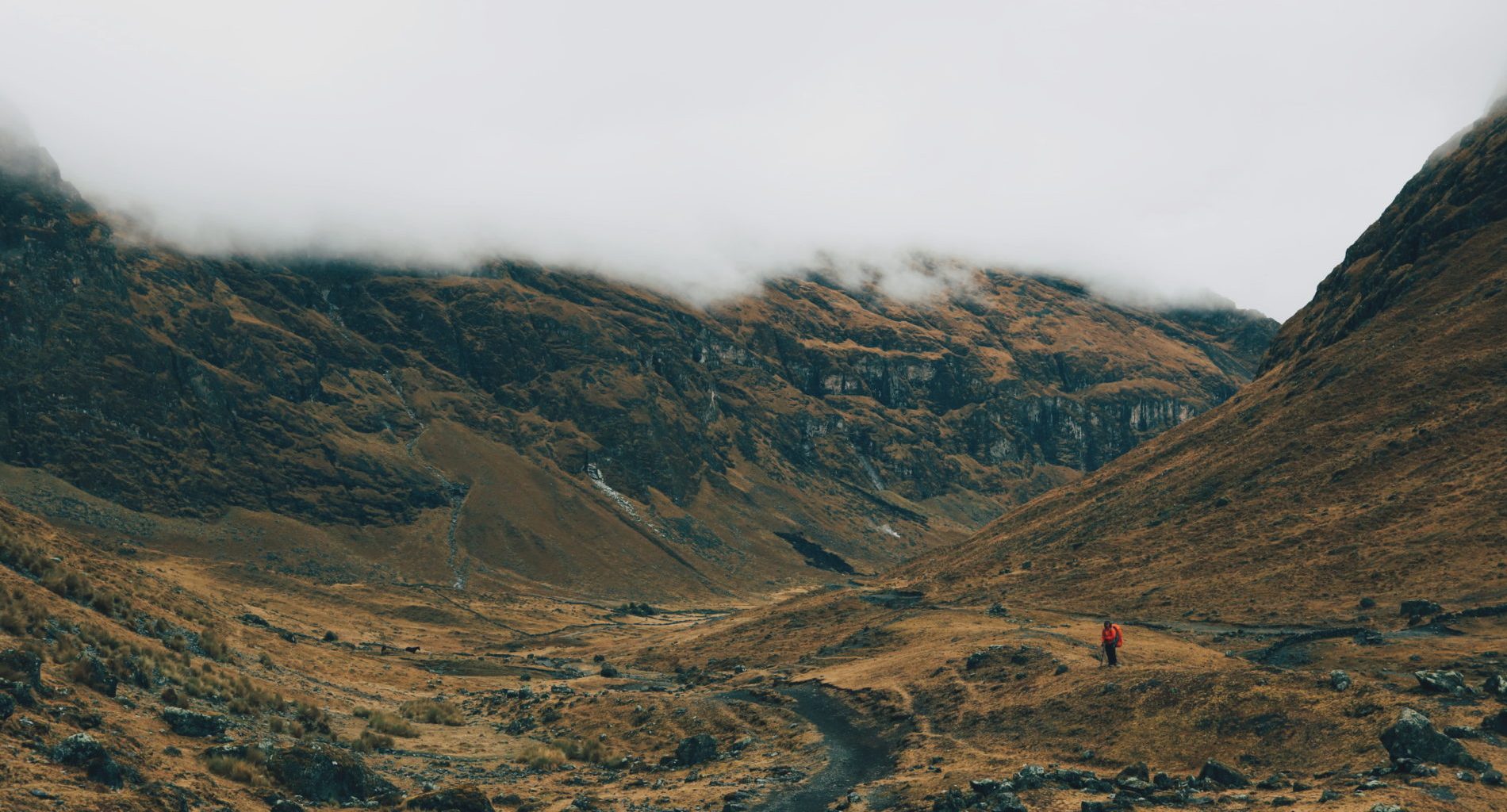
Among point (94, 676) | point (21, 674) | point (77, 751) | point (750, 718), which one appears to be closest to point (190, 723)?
point (94, 676)

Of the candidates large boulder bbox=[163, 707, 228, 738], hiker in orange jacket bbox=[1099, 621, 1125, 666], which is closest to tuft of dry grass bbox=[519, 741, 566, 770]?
large boulder bbox=[163, 707, 228, 738]

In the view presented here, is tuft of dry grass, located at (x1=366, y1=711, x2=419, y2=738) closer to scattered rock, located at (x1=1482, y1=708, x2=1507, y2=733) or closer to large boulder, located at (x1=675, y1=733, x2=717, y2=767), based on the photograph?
large boulder, located at (x1=675, y1=733, x2=717, y2=767)

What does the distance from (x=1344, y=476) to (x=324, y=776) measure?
354 ft

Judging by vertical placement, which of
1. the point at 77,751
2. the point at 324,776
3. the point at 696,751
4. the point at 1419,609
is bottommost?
the point at 696,751

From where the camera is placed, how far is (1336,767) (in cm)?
3825

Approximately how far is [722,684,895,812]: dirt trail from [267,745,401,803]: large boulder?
17.2 metres

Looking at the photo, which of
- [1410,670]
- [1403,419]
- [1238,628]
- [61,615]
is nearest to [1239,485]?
[1403,419]

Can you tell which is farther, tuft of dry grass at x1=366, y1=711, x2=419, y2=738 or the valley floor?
tuft of dry grass at x1=366, y1=711, x2=419, y2=738

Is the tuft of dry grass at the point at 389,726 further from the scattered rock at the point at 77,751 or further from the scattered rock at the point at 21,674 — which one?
the scattered rock at the point at 77,751

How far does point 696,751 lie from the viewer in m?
57.3

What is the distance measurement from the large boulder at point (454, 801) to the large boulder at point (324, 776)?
2.03m

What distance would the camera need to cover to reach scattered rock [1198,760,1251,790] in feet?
127

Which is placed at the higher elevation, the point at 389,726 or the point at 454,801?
the point at 454,801

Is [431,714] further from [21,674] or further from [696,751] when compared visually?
[21,674]
